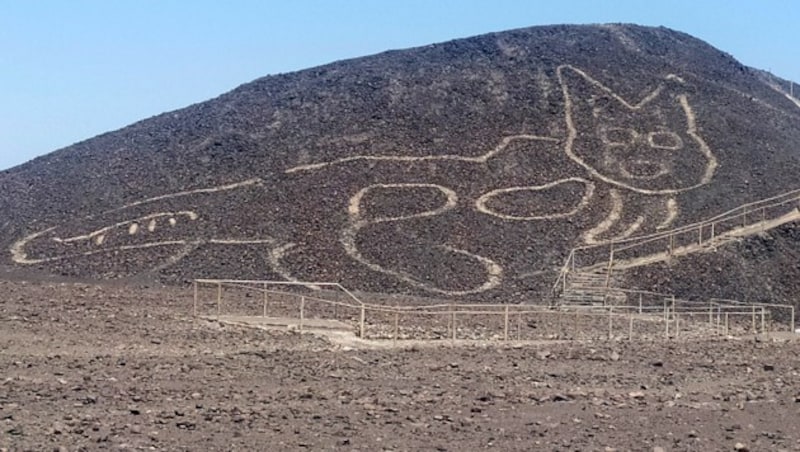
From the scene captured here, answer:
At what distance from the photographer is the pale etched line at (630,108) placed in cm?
4269

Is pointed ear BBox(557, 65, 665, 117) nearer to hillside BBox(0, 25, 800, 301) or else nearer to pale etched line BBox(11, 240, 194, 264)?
hillside BBox(0, 25, 800, 301)

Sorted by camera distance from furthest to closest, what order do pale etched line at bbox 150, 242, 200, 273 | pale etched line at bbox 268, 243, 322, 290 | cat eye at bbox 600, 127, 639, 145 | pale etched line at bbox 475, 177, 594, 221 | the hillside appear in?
cat eye at bbox 600, 127, 639, 145
pale etched line at bbox 475, 177, 594, 221
the hillside
pale etched line at bbox 150, 242, 200, 273
pale etched line at bbox 268, 243, 322, 290

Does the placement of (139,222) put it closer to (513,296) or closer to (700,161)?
(513,296)

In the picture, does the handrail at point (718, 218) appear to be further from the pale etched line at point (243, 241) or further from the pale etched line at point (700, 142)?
the pale etched line at point (243, 241)

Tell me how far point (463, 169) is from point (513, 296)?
381 inches

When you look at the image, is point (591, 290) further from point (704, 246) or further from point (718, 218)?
point (718, 218)

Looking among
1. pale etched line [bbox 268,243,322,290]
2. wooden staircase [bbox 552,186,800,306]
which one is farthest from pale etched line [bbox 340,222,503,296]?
wooden staircase [bbox 552,186,800,306]

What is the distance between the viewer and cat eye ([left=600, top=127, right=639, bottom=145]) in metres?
46.0

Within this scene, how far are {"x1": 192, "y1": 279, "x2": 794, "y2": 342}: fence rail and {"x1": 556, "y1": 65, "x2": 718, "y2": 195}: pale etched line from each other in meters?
8.71

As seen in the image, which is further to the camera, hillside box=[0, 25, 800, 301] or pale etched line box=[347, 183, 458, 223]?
pale etched line box=[347, 183, 458, 223]

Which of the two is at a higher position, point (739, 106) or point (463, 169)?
point (739, 106)

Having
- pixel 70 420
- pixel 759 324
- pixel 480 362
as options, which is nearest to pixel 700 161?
pixel 759 324

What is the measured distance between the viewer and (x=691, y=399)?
1509cm

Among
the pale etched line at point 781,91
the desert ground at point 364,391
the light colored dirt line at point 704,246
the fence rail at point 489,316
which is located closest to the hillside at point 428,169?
the pale etched line at point 781,91
